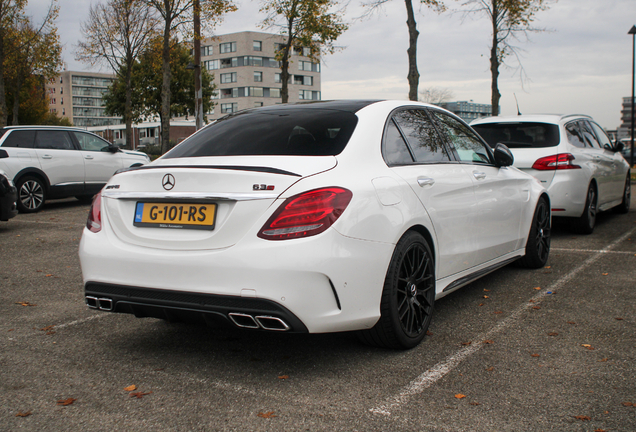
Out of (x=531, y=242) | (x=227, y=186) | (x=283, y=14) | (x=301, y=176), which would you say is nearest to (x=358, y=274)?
→ (x=301, y=176)

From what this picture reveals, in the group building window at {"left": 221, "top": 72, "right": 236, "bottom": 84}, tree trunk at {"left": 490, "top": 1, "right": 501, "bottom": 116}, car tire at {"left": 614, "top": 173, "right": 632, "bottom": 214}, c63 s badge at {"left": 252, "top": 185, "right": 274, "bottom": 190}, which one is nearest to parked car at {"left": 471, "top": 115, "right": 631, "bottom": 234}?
car tire at {"left": 614, "top": 173, "right": 632, "bottom": 214}

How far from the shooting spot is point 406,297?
3717 mm

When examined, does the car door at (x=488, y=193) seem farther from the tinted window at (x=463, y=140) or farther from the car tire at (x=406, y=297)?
A: the car tire at (x=406, y=297)

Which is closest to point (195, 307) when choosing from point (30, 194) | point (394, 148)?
point (394, 148)

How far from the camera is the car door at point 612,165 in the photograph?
933 cm

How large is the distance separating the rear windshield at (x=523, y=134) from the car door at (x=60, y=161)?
869 cm

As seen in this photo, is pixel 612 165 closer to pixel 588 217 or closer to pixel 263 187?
pixel 588 217

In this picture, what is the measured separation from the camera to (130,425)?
2783 mm

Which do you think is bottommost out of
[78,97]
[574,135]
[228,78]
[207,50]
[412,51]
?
[574,135]

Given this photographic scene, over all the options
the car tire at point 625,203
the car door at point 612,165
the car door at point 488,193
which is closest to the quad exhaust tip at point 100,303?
the car door at point 488,193

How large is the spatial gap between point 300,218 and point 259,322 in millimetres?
563

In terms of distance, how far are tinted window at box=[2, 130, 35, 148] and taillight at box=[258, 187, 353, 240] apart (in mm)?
10780

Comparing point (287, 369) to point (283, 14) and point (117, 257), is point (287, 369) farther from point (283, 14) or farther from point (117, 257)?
point (283, 14)

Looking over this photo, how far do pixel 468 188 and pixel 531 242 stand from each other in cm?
179
